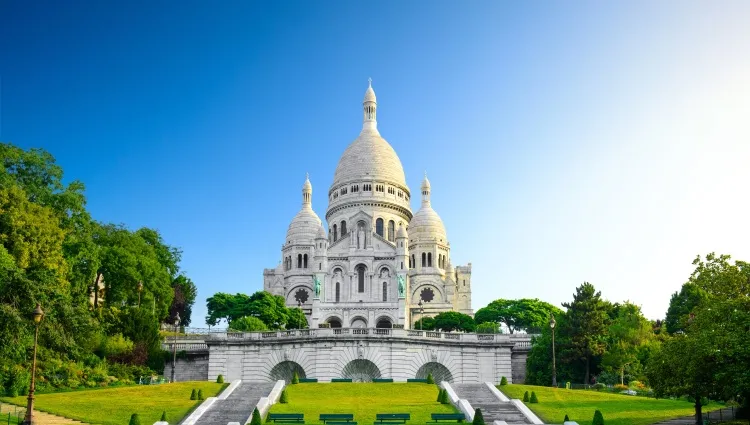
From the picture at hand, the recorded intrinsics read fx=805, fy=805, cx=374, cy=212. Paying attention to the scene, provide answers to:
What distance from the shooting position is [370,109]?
4904 inches

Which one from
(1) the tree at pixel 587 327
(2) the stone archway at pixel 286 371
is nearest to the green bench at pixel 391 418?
(2) the stone archway at pixel 286 371

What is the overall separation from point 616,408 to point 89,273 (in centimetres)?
3576

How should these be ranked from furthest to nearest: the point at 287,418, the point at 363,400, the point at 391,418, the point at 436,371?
the point at 436,371 → the point at 363,400 → the point at 287,418 → the point at 391,418

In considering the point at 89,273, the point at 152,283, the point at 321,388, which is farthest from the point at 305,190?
the point at 321,388

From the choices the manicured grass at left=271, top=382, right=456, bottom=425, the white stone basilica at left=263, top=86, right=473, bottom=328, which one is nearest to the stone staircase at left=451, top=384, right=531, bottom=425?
the manicured grass at left=271, top=382, right=456, bottom=425

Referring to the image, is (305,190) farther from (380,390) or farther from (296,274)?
(380,390)

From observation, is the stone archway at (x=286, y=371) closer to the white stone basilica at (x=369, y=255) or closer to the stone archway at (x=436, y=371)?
the stone archway at (x=436, y=371)

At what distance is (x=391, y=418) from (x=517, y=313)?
63943 millimetres

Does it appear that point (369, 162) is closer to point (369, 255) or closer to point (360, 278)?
point (369, 255)

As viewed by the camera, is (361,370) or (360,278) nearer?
(361,370)

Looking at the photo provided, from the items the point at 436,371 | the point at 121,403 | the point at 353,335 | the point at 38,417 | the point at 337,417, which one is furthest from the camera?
the point at 436,371

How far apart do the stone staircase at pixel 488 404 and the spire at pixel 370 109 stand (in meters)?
79.1

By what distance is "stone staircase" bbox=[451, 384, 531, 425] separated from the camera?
37625 mm

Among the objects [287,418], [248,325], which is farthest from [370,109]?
[287,418]
